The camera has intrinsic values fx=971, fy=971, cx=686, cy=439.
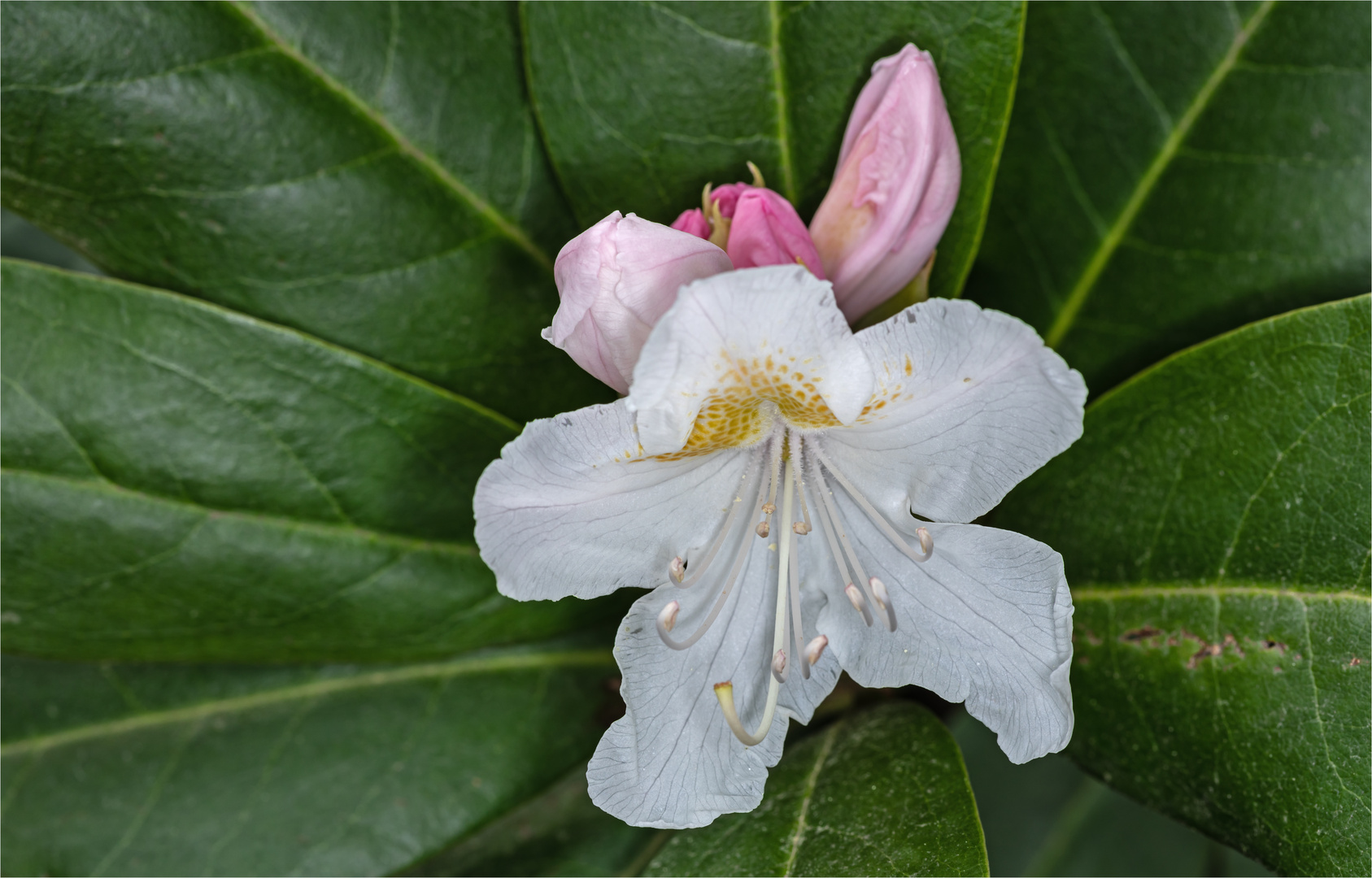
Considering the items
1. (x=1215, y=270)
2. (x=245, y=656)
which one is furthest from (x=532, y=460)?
(x=1215, y=270)

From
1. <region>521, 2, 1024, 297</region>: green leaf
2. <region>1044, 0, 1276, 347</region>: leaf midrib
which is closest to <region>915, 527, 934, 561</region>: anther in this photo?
<region>521, 2, 1024, 297</region>: green leaf

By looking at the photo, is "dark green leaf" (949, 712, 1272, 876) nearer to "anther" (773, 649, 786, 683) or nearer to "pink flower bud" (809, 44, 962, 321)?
"anther" (773, 649, 786, 683)

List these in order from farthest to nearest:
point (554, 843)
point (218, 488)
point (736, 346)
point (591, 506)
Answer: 1. point (554, 843)
2. point (218, 488)
3. point (591, 506)
4. point (736, 346)

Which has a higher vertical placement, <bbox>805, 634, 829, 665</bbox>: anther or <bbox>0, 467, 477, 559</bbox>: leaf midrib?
<bbox>0, 467, 477, 559</bbox>: leaf midrib

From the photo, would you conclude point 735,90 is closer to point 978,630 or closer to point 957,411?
point 957,411

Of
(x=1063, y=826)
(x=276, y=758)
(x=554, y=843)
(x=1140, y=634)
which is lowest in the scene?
(x=1063, y=826)

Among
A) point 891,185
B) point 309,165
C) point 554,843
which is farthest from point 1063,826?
point 309,165
